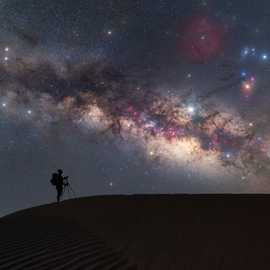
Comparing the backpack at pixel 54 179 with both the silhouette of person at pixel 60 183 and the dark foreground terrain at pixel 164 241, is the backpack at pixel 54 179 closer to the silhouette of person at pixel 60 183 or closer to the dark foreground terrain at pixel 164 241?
the silhouette of person at pixel 60 183

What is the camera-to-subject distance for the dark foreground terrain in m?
5.76

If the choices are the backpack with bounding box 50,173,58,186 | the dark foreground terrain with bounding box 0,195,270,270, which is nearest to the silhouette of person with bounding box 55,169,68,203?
the backpack with bounding box 50,173,58,186

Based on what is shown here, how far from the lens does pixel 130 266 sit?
647 centimetres

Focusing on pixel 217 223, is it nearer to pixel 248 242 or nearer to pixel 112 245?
pixel 248 242

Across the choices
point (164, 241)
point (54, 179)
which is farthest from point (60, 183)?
point (164, 241)

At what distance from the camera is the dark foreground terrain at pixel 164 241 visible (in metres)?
5.76

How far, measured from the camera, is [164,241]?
739 cm

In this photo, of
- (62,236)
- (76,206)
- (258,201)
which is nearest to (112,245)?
(62,236)

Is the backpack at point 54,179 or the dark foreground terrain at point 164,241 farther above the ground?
the backpack at point 54,179

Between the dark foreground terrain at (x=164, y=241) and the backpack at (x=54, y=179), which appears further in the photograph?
the backpack at (x=54, y=179)

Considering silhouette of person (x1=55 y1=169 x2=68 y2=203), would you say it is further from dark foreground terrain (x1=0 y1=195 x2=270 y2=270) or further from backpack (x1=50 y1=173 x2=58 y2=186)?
dark foreground terrain (x1=0 y1=195 x2=270 y2=270)

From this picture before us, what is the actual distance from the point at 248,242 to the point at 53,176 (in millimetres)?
15590

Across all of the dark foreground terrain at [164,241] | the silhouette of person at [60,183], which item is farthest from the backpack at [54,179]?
the dark foreground terrain at [164,241]

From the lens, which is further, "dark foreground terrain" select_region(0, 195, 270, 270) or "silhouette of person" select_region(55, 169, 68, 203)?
"silhouette of person" select_region(55, 169, 68, 203)
